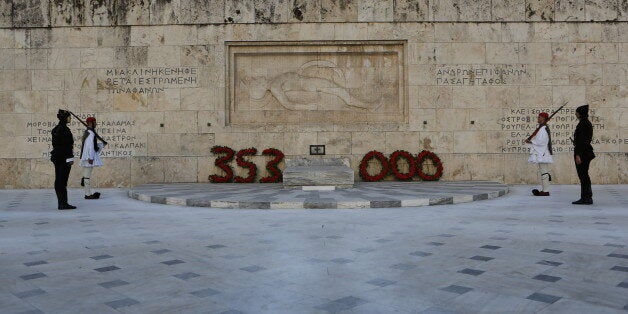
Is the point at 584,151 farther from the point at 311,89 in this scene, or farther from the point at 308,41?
the point at 308,41

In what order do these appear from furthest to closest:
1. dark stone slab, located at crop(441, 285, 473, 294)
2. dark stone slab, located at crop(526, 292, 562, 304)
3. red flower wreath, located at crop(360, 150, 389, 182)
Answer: red flower wreath, located at crop(360, 150, 389, 182), dark stone slab, located at crop(441, 285, 473, 294), dark stone slab, located at crop(526, 292, 562, 304)

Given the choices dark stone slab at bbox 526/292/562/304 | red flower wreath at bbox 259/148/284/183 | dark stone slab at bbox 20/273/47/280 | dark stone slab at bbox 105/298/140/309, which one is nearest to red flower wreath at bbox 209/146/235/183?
red flower wreath at bbox 259/148/284/183

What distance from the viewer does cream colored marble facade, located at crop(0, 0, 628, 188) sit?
15.6 metres

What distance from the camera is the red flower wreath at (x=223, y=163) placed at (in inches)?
605

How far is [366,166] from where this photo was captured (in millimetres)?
15453

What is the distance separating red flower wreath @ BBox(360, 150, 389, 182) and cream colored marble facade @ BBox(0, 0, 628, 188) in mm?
297

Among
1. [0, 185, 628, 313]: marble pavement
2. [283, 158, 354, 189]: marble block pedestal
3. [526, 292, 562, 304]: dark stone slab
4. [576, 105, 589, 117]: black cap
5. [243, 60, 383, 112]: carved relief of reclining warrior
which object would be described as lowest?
[0, 185, 628, 313]: marble pavement

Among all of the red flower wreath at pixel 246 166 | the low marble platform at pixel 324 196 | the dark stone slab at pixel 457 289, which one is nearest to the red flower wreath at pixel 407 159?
the low marble platform at pixel 324 196

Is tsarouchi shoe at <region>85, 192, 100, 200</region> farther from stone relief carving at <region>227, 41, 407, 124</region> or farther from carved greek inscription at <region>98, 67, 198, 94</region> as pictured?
stone relief carving at <region>227, 41, 407, 124</region>

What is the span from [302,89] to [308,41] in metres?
1.54

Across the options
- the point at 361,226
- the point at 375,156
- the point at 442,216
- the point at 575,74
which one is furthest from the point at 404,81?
the point at 361,226

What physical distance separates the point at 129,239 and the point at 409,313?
451cm

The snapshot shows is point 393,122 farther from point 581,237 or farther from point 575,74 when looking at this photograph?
point 581,237

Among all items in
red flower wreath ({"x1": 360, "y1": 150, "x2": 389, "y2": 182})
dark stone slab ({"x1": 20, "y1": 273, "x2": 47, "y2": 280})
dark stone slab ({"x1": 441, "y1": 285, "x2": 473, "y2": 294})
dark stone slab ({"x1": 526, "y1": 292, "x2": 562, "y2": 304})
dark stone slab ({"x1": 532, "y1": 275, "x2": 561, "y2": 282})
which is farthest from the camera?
red flower wreath ({"x1": 360, "y1": 150, "x2": 389, "y2": 182})
